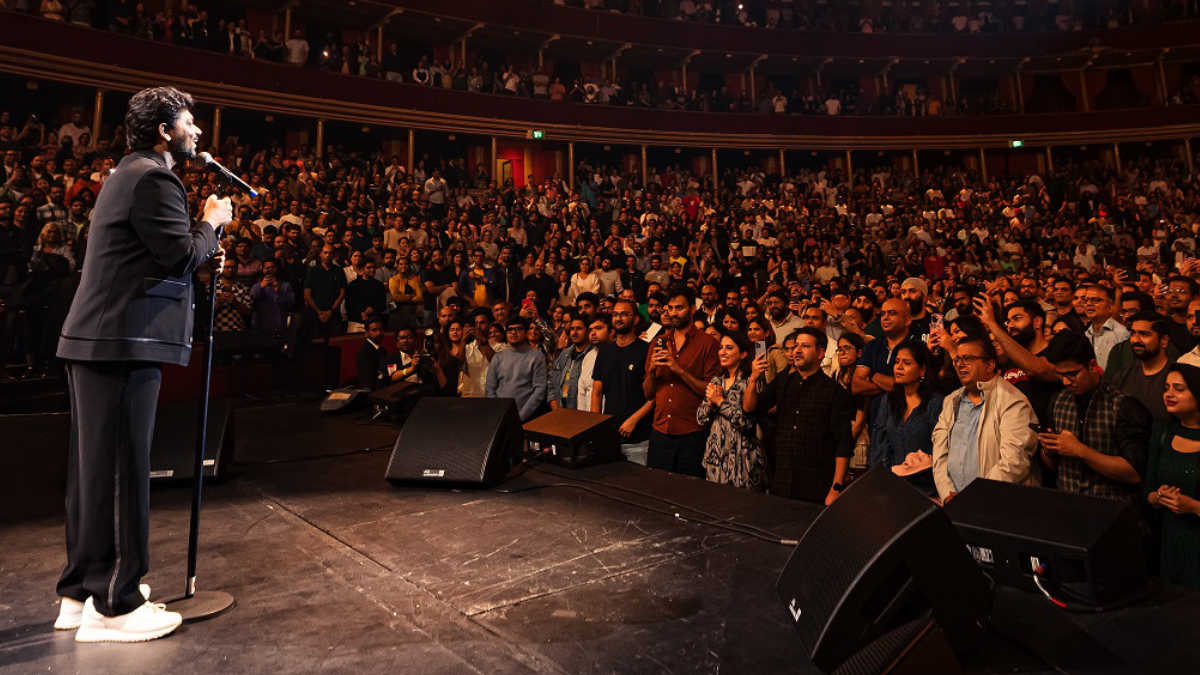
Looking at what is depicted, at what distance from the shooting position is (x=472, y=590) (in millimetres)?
2482

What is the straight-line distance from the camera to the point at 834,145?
1992 centimetres

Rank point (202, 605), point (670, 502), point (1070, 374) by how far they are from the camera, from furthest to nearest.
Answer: point (670, 502) → point (1070, 374) → point (202, 605)

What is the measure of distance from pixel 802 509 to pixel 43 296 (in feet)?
22.1

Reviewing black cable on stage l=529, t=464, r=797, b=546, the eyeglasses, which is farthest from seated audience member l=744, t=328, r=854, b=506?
the eyeglasses

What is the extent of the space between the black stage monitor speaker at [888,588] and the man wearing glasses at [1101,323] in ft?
12.1

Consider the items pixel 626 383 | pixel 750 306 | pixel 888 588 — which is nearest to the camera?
pixel 888 588

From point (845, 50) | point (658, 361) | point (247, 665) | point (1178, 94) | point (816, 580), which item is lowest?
point (247, 665)

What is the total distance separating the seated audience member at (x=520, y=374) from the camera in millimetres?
5535

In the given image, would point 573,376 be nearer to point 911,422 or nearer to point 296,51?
point 911,422

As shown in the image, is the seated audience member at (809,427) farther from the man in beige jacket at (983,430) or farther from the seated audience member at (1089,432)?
the seated audience member at (1089,432)

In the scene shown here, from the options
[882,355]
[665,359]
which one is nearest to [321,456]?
[665,359]

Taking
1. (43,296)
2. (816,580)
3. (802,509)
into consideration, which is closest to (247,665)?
(816,580)

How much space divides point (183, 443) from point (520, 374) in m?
2.30

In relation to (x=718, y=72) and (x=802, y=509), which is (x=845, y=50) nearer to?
(x=718, y=72)
